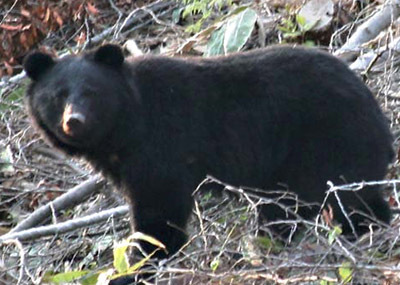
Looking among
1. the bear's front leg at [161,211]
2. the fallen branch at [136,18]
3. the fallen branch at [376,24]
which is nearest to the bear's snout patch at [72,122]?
the bear's front leg at [161,211]

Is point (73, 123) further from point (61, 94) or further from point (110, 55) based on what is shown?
point (110, 55)

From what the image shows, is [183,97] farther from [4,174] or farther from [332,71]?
[4,174]

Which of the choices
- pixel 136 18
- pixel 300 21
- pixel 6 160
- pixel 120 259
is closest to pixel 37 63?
pixel 120 259

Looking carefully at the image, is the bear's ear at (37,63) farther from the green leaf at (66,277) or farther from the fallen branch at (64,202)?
the green leaf at (66,277)

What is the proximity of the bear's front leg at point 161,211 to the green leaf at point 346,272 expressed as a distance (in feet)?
4.62

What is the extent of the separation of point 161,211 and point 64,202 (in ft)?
3.23

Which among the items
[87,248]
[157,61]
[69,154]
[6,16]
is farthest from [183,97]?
[6,16]

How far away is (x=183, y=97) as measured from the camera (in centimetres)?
700

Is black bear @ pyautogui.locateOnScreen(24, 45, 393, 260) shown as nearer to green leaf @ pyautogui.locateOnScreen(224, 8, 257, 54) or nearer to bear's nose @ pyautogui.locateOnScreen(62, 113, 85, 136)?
bear's nose @ pyautogui.locateOnScreen(62, 113, 85, 136)

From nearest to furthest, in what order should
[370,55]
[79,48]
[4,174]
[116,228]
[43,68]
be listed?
[43,68] < [116,228] < [370,55] < [4,174] < [79,48]

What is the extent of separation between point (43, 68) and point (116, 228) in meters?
1.18

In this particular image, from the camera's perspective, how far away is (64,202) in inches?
299

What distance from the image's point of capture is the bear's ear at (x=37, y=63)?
270 inches

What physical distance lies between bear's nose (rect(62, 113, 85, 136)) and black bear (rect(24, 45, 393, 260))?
0.34 feet
